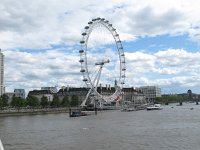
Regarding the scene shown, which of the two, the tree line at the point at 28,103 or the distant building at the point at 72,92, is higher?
the distant building at the point at 72,92

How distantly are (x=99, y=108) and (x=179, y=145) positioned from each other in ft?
285

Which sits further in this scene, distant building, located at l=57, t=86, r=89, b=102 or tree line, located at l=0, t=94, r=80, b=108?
distant building, located at l=57, t=86, r=89, b=102

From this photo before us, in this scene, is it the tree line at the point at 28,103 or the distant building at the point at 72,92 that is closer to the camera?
the tree line at the point at 28,103

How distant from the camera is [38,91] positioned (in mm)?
182500

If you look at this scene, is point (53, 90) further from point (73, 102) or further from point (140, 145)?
point (140, 145)

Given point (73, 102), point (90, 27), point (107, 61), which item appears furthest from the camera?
point (73, 102)

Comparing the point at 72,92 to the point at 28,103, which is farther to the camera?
the point at 72,92

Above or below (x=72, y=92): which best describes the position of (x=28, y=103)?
below

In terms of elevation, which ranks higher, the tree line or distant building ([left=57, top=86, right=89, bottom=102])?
distant building ([left=57, top=86, right=89, bottom=102])

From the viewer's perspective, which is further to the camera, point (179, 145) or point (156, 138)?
point (156, 138)

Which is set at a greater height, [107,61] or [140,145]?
[107,61]

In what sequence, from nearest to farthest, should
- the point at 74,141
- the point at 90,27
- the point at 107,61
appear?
the point at 74,141
the point at 90,27
the point at 107,61

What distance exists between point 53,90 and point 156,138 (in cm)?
16023

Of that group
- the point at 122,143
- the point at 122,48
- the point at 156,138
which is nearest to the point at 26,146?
the point at 122,143
